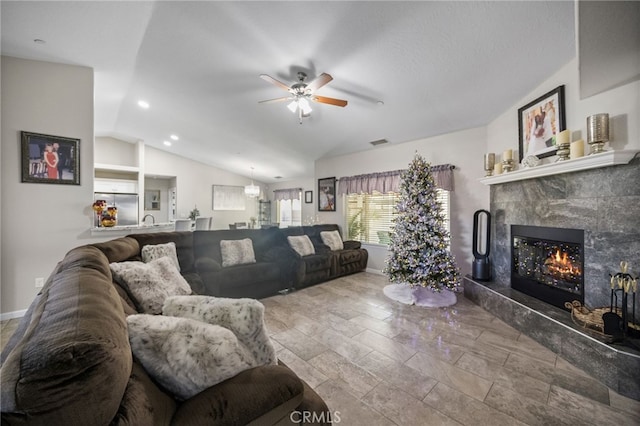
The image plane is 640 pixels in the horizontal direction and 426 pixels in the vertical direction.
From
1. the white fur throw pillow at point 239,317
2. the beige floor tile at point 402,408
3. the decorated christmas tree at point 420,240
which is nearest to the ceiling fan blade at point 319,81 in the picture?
the decorated christmas tree at point 420,240

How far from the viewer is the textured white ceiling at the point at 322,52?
7.28ft

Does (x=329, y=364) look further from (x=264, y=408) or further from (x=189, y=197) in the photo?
(x=189, y=197)

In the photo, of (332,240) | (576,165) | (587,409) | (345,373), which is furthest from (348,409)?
(332,240)

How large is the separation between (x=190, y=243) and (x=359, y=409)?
2824 millimetres

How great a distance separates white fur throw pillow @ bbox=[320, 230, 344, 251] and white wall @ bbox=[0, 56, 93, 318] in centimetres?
369

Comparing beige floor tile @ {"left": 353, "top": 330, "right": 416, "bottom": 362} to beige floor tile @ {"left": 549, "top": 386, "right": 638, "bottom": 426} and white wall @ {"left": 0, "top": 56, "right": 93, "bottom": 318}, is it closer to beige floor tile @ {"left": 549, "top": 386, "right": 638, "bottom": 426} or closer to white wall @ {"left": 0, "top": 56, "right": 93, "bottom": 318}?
beige floor tile @ {"left": 549, "top": 386, "right": 638, "bottom": 426}

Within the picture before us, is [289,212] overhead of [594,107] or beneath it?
beneath

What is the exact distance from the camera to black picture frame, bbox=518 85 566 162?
2566 mm

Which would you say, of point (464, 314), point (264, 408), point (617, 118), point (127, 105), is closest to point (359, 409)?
point (264, 408)

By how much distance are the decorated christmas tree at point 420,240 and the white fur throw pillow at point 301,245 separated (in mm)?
1388

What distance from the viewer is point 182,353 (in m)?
0.90

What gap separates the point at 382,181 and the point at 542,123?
100 inches

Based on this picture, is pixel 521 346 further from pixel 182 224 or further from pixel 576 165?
pixel 182 224

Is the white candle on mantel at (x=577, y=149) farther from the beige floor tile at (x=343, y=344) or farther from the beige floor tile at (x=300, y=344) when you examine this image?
the beige floor tile at (x=300, y=344)
